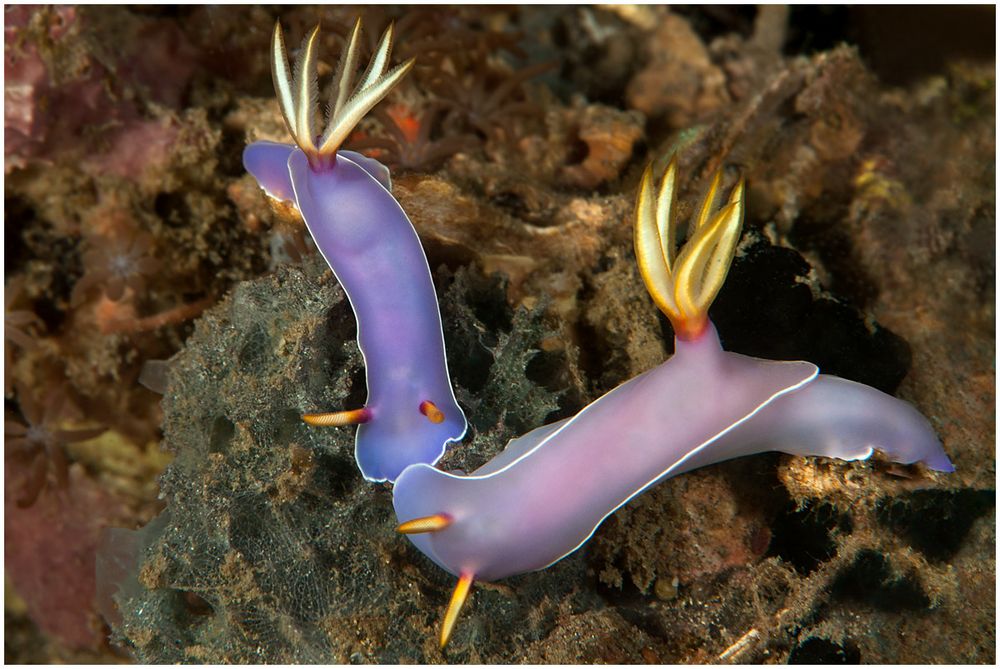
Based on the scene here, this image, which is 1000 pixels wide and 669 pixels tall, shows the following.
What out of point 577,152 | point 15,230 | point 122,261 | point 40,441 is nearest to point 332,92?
point 577,152

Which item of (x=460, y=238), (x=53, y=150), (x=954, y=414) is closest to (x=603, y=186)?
(x=460, y=238)

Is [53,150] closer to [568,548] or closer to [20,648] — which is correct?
[568,548]

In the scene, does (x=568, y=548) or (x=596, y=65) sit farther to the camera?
(x=596, y=65)

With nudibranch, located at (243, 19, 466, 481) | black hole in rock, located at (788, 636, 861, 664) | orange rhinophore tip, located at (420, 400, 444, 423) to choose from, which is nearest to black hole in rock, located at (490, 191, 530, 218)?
nudibranch, located at (243, 19, 466, 481)

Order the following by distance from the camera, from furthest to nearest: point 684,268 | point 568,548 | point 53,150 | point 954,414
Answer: point 53,150, point 954,414, point 568,548, point 684,268

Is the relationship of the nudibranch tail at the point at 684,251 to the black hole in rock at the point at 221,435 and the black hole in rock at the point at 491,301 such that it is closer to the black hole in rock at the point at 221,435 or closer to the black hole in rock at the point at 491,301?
the black hole in rock at the point at 491,301

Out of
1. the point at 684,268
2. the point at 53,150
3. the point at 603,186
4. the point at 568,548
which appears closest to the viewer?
the point at 684,268

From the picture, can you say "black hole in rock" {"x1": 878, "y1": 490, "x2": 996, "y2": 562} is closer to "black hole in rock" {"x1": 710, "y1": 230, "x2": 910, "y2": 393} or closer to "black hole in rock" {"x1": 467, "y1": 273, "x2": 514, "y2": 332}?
"black hole in rock" {"x1": 710, "y1": 230, "x2": 910, "y2": 393}
